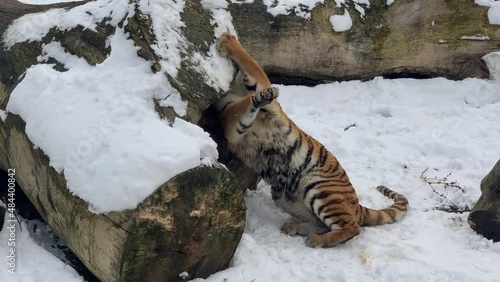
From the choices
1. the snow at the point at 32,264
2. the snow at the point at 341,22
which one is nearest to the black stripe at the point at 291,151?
the snow at the point at 32,264

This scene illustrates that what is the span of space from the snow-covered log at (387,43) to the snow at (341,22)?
0.04 metres

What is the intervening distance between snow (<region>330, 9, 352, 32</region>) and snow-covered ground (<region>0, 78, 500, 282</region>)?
76 cm

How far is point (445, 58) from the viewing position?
762 cm

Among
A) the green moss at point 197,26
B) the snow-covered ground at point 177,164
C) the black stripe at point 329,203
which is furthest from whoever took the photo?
the black stripe at point 329,203

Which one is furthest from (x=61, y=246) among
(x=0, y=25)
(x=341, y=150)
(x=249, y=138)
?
(x=341, y=150)

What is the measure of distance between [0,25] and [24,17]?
0.68ft

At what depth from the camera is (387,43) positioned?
7.48 metres

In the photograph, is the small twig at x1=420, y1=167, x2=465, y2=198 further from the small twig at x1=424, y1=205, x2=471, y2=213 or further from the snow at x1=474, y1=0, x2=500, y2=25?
the snow at x1=474, y1=0, x2=500, y2=25

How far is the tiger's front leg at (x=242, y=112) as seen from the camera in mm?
4125

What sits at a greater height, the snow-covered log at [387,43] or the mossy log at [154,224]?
the mossy log at [154,224]

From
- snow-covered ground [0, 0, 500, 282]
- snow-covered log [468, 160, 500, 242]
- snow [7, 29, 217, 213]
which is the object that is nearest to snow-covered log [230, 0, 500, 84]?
snow-covered ground [0, 0, 500, 282]

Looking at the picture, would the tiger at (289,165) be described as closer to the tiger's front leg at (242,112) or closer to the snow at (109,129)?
the tiger's front leg at (242,112)

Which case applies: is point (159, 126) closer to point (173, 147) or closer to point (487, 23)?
point (173, 147)

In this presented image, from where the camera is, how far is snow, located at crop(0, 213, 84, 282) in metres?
3.64
